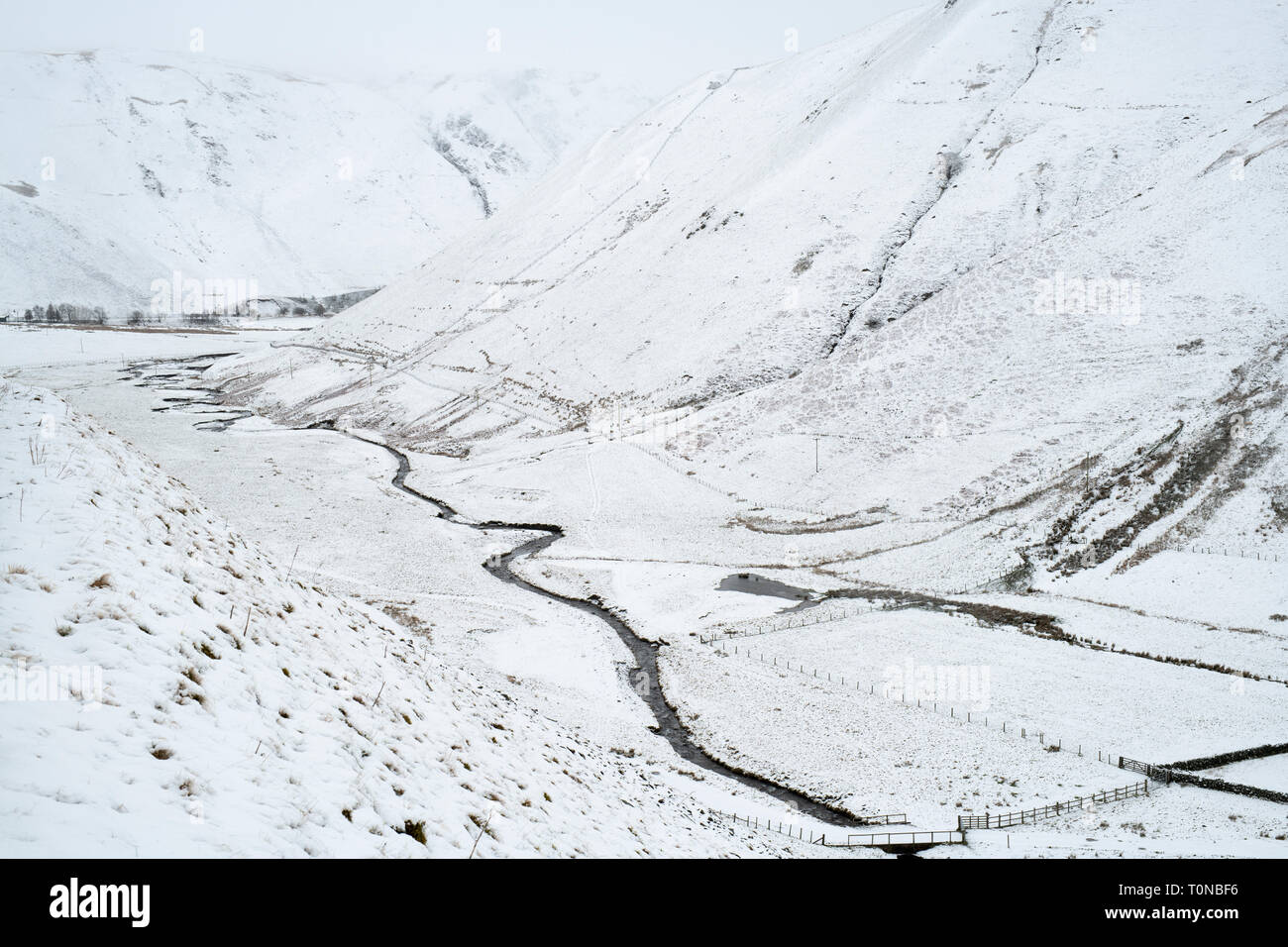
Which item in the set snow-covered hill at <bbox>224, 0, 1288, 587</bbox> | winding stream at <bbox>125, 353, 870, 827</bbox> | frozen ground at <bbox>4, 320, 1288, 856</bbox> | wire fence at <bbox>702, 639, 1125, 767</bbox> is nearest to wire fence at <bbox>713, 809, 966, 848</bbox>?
frozen ground at <bbox>4, 320, 1288, 856</bbox>

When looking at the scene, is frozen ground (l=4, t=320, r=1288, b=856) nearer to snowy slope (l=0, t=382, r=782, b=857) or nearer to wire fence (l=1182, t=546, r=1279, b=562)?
snowy slope (l=0, t=382, r=782, b=857)

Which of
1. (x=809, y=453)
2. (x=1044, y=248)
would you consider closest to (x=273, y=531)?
(x=809, y=453)

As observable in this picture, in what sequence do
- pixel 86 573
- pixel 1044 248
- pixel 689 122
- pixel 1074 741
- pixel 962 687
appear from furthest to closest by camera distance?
pixel 689 122 → pixel 1044 248 → pixel 962 687 → pixel 1074 741 → pixel 86 573

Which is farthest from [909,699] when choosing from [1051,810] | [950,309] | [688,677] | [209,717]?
[950,309]
